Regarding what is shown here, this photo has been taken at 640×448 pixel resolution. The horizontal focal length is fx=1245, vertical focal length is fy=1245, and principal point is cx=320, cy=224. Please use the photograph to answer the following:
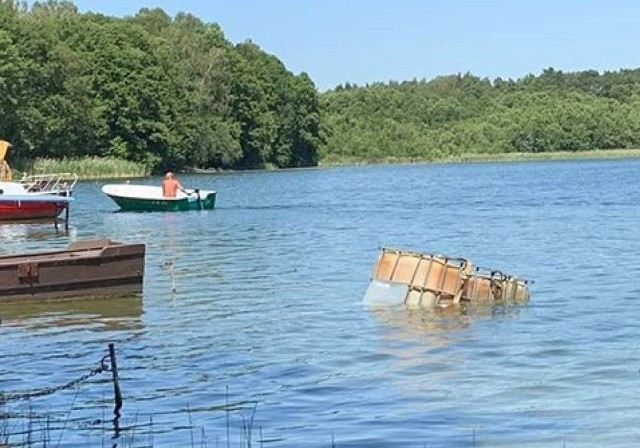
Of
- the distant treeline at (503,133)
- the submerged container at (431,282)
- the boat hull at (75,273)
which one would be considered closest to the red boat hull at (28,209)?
the boat hull at (75,273)

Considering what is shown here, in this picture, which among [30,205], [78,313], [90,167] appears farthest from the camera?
[90,167]

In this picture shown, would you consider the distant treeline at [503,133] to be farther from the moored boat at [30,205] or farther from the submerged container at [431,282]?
the submerged container at [431,282]

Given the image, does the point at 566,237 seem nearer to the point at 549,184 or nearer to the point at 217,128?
the point at 549,184

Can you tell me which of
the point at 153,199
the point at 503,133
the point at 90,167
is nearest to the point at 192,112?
the point at 90,167

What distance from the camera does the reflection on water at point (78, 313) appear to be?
22.1 meters

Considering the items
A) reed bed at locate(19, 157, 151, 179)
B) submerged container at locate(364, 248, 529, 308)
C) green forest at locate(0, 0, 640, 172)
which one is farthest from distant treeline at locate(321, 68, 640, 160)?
submerged container at locate(364, 248, 529, 308)

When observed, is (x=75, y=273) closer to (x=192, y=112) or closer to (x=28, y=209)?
(x=28, y=209)

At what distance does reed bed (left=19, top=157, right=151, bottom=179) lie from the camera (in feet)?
345

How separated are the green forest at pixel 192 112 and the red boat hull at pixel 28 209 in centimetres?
5550

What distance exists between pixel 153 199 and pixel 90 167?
164ft

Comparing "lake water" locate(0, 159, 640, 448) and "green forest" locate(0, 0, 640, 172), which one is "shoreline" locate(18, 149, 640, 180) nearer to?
"green forest" locate(0, 0, 640, 172)

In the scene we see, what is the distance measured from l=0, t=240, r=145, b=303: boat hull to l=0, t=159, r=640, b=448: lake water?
0.39 m

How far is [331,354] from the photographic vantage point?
62.3ft

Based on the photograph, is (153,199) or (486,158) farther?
(486,158)
